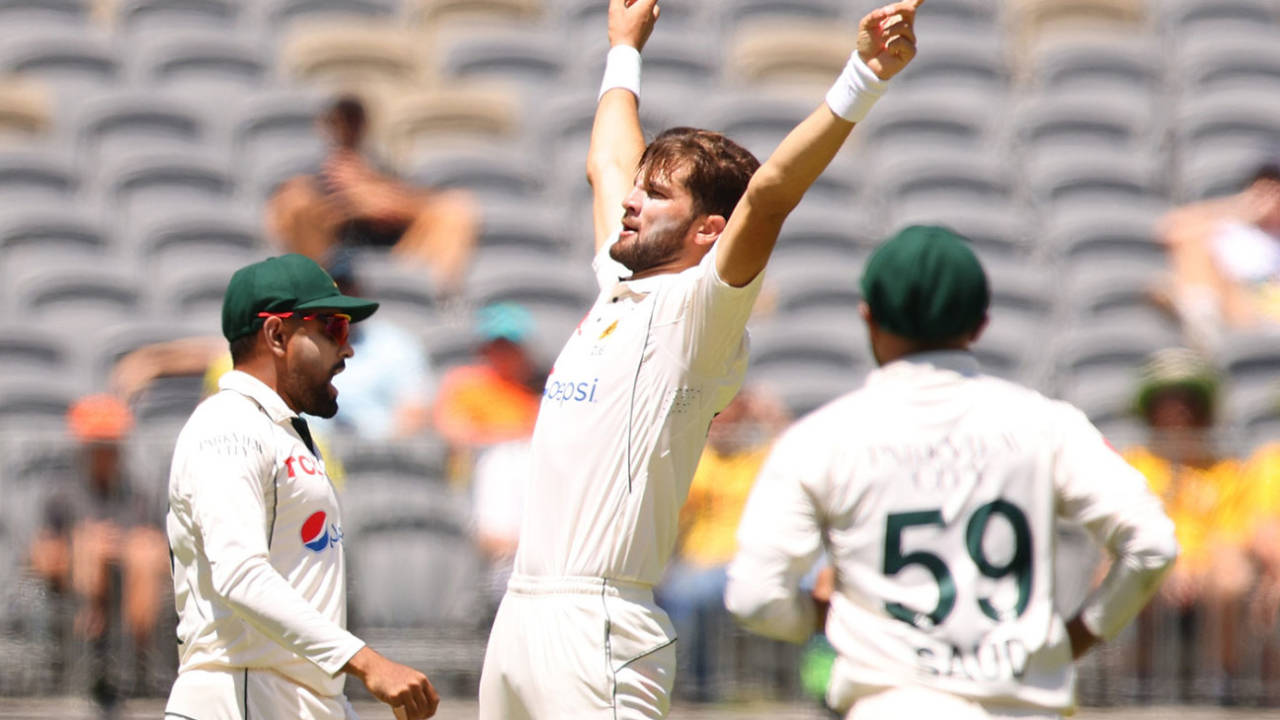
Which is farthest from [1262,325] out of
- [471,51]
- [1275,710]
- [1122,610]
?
[1122,610]

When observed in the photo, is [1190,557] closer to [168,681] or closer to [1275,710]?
[1275,710]

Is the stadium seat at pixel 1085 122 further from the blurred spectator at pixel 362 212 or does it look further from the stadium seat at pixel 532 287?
the blurred spectator at pixel 362 212

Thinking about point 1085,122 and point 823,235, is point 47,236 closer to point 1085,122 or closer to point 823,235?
point 823,235

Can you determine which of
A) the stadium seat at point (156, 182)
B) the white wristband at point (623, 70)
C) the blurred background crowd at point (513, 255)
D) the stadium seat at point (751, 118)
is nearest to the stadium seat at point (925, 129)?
the blurred background crowd at point (513, 255)

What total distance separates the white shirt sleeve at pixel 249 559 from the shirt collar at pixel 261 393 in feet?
0.51

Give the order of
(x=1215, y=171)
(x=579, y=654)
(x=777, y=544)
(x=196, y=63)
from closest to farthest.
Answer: (x=777, y=544) < (x=579, y=654) < (x=1215, y=171) < (x=196, y=63)

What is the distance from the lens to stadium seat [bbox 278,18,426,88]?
12484mm

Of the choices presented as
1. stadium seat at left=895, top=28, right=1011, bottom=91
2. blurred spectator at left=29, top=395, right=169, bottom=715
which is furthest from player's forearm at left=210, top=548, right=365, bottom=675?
stadium seat at left=895, top=28, right=1011, bottom=91

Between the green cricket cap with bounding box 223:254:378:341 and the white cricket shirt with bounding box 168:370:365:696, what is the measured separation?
0.43 ft

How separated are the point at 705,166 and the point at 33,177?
829 centimetres

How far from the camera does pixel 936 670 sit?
3545mm

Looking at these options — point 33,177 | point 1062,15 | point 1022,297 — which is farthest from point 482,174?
point 1062,15

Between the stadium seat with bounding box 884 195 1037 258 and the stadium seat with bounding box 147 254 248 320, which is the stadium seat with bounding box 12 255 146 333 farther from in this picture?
the stadium seat with bounding box 884 195 1037 258

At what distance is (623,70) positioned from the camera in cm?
476
